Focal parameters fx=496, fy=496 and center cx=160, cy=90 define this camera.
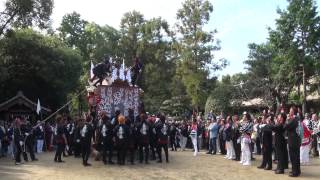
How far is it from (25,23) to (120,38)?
83.2 ft

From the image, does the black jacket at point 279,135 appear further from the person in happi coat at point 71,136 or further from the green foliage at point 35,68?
the green foliage at point 35,68

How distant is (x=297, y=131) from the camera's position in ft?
51.8

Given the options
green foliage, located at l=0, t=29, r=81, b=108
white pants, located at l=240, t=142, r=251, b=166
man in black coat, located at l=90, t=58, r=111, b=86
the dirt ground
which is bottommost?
the dirt ground

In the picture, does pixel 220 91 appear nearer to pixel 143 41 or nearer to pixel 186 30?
pixel 186 30

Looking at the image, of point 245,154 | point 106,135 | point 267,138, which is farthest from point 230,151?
point 106,135

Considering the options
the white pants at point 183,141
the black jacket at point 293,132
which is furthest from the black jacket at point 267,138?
the white pants at point 183,141

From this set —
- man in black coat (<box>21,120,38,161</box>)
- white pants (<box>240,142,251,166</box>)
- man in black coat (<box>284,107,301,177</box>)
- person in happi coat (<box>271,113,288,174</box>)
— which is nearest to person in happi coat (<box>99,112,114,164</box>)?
man in black coat (<box>21,120,38,161</box>)

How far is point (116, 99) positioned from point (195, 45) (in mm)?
21874

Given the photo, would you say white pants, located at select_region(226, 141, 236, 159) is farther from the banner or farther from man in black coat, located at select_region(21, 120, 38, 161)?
man in black coat, located at select_region(21, 120, 38, 161)

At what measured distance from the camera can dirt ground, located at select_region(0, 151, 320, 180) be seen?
1522cm

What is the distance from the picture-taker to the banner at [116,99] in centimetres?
2234

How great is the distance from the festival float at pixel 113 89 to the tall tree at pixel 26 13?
12215 mm

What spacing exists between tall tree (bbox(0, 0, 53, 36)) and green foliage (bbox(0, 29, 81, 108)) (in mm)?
4041

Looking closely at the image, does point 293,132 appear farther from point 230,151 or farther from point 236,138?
point 230,151
